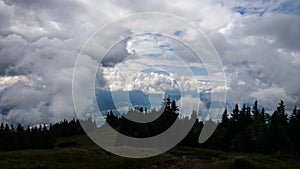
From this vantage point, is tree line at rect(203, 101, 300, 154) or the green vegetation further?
tree line at rect(203, 101, 300, 154)

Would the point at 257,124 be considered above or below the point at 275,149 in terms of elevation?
above

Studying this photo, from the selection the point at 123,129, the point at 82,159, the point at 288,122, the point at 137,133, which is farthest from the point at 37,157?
the point at 288,122

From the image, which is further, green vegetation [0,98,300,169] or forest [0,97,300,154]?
forest [0,97,300,154]

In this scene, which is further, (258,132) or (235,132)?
(235,132)

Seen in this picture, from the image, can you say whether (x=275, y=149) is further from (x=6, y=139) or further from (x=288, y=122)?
(x=6, y=139)

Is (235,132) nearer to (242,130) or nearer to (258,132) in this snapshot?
(242,130)

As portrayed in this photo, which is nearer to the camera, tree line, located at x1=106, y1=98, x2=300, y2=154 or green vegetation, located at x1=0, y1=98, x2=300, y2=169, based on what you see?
green vegetation, located at x1=0, y1=98, x2=300, y2=169

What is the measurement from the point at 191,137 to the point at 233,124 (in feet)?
44.9

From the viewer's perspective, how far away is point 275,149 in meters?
72.4

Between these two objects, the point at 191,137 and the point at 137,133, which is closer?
the point at 137,133

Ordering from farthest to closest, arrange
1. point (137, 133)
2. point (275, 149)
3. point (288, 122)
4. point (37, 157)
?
point (288, 122)
point (137, 133)
point (275, 149)
point (37, 157)

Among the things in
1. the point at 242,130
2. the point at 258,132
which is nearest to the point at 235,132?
the point at 242,130

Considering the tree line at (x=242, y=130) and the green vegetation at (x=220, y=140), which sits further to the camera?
the tree line at (x=242, y=130)

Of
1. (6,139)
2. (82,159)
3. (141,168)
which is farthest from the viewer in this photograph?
(6,139)
